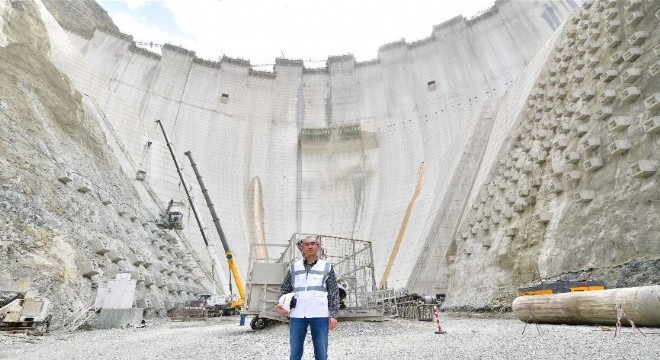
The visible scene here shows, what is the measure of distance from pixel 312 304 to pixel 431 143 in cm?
2788

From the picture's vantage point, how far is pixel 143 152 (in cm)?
2734

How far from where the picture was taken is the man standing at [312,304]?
10.4ft

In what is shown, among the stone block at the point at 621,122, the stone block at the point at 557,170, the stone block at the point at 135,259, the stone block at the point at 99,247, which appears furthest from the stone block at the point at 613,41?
the stone block at the point at 135,259

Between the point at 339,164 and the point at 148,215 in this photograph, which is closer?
the point at 148,215

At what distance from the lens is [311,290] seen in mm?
3229

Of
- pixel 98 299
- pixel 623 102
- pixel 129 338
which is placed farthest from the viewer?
pixel 98 299

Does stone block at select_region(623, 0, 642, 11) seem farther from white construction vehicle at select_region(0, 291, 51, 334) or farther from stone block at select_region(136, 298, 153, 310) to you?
stone block at select_region(136, 298, 153, 310)

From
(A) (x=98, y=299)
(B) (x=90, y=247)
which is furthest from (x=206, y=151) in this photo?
(A) (x=98, y=299)

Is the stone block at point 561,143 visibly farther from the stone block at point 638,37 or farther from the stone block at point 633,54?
the stone block at point 638,37

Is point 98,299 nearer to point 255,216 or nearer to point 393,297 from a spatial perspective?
point 393,297

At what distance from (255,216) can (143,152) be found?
8.79 metres

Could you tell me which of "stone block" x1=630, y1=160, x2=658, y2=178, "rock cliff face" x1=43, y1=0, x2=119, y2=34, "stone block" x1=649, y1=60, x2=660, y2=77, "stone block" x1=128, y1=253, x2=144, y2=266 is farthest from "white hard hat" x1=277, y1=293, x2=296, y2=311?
"rock cliff face" x1=43, y1=0, x2=119, y2=34

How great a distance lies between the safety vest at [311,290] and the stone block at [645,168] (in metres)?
7.89

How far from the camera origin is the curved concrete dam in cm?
952
